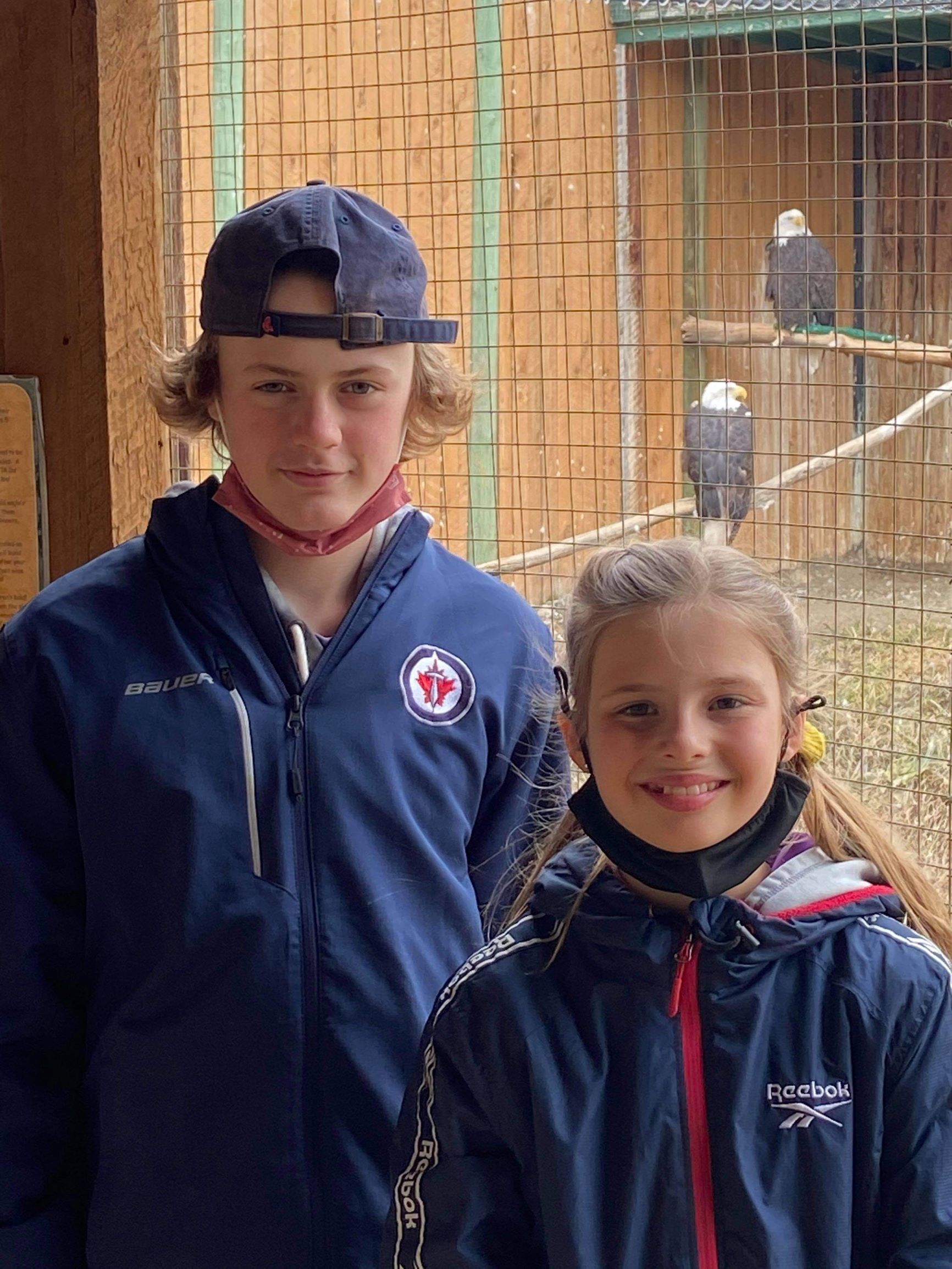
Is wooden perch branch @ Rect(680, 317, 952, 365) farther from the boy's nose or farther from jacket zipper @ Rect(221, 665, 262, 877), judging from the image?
jacket zipper @ Rect(221, 665, 262, 877)

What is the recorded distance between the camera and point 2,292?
1842 millimetres

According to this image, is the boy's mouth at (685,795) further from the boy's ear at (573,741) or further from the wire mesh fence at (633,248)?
the wire mesh fence at (633,248)

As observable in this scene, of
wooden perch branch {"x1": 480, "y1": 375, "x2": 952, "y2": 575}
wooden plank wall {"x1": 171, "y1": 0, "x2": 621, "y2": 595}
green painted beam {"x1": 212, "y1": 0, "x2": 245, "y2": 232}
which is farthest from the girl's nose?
green painted beam {"x1": 212, "y1": 0, "x2": 245, "y2": 232}

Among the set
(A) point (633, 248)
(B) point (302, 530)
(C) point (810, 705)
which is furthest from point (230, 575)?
(A) point (633, 248)

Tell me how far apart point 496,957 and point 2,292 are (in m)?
1.20

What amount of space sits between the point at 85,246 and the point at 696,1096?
132 centimetres

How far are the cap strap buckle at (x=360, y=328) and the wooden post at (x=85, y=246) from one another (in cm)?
65

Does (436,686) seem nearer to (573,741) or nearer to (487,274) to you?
(573,741)

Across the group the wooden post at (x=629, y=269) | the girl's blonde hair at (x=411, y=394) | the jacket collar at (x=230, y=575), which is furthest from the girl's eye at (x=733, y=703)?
the wooden post at (x=629, y=269)

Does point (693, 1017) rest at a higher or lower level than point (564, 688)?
lower

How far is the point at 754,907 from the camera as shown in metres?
1.05

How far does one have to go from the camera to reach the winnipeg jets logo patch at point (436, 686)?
4.25ft

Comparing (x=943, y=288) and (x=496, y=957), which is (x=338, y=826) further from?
(x=943, y=288)

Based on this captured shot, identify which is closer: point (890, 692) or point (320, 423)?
point (320, 423)
